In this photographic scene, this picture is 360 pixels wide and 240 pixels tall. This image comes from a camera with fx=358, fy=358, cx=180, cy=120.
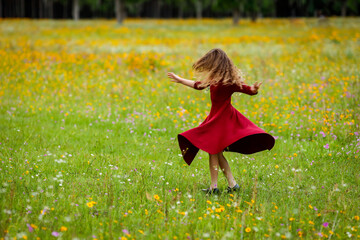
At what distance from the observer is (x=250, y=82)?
10.0 meters

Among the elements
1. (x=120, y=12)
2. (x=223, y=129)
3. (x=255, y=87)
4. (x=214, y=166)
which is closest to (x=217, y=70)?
(x=255, y=87)

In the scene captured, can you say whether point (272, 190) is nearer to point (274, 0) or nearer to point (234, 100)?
point (234, 100)

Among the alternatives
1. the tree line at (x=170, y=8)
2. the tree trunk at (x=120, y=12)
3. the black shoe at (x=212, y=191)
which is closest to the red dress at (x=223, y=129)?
the black shoe at (x=212, y=191)

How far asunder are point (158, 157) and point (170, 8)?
83.4 metres

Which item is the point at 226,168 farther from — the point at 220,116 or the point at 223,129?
the point at 220,116

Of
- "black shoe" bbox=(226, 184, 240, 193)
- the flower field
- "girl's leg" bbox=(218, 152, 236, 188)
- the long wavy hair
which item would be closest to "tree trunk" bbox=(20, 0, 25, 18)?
the flower field

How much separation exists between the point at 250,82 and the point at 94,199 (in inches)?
273

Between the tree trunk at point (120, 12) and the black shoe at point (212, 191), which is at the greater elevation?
the tree trunk at point (120, 12)

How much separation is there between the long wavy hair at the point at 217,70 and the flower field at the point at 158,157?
3.93ft

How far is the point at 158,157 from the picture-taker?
5730 millimetres

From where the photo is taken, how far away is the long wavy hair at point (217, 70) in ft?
13.8

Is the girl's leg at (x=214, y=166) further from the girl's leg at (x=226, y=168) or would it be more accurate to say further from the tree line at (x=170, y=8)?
the tree line at (x=170, y=8)

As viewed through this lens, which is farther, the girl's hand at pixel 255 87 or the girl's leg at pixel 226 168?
the girl's leg at pixel 226 168

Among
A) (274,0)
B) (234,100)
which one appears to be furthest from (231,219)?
(274,0)
